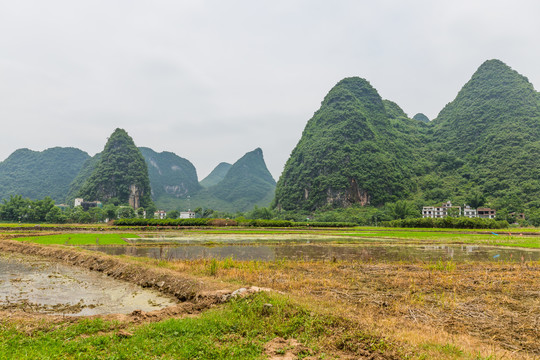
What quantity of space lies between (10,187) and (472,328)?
188 meters

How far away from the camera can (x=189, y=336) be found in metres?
5.54

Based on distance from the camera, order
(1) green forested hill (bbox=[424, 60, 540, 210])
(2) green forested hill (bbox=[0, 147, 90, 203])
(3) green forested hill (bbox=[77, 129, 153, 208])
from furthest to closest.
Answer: (2) green forested hill (bbox=[0, 147, 90, 203]) < (3) green forested hill (bbox=[77, 129, 153, 208]) < (1) green forested hill (bbox=[424, 60, 540, 210])

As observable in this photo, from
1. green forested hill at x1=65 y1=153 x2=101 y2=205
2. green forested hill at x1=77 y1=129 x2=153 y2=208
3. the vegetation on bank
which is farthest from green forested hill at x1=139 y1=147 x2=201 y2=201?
the vegetation on bank

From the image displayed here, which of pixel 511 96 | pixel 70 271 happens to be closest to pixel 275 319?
pixel 70 271

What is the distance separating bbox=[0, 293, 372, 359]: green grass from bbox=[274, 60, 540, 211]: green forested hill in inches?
3386

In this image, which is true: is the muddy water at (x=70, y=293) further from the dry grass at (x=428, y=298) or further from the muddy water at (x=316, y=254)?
the muddy water at (x=316, y=254)

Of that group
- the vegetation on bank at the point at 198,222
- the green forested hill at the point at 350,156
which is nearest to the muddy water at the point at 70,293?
the vegetation on bank at the point at 198,222

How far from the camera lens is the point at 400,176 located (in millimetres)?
106500

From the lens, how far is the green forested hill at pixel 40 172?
145375 millimetres

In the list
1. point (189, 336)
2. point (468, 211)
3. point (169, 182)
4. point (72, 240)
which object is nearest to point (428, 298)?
point (189, 336)

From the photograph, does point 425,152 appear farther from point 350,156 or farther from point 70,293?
point 70,293

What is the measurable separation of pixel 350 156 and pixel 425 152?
4025 cm

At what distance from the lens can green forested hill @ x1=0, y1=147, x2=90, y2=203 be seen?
477 ft

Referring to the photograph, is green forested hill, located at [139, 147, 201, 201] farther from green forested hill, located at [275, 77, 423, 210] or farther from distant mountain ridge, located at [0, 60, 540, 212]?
green forested hill, located at [275, 77, 423, 210]
